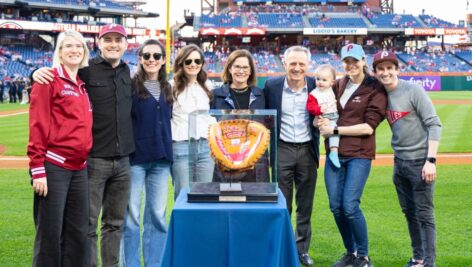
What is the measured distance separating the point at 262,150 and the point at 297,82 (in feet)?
5.19

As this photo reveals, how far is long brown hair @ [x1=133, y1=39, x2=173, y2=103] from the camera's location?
4.82 m

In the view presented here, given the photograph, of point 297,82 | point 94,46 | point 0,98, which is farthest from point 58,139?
point 94,46

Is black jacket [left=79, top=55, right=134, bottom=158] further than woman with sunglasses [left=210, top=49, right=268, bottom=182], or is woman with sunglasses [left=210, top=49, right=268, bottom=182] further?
Answer: woman with sunglasses [left=210, top=49, right=268, bottom=182]

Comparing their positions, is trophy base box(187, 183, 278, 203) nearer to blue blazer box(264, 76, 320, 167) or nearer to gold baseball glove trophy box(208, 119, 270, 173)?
gold baseball glove trophy box(208, 119, 270, 173)

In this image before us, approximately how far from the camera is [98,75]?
4.62 meters

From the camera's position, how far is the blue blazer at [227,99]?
17.0ft

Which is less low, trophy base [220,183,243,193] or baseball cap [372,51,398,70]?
baseball cap [372,51,398,70]

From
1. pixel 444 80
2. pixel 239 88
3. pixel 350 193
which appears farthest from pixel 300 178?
pixel 444 80

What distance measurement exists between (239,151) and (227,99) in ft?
4.25

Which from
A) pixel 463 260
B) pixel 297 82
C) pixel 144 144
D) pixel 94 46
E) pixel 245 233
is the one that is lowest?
pixel 463 260

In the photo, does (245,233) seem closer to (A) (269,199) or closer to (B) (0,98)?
(A) (269,199)

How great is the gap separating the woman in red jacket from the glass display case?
0.94 m

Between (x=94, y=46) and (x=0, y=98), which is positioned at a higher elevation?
(x=94, y=46)

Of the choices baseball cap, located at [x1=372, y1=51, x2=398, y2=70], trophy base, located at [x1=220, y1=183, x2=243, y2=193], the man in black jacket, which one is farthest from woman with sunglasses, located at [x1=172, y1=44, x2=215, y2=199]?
baseball cap, located at [x1=372, y1=51, x2=398, y2=70]
